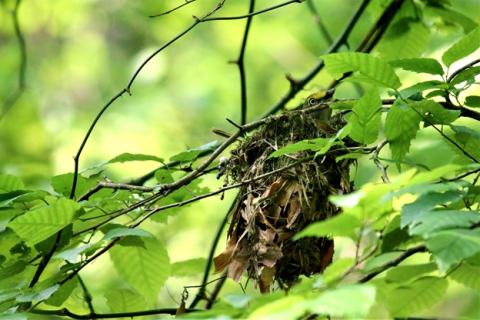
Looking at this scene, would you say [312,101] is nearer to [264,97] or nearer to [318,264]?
[318,264]

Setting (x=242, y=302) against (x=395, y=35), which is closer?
(x=242, y=302)

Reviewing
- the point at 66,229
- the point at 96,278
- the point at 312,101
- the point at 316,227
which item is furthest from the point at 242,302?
the point at 96,278

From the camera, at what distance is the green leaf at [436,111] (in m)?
1.84

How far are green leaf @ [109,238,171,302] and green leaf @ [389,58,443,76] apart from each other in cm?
102

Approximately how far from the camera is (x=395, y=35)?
3.13 metres

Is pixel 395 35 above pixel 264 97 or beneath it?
beneath

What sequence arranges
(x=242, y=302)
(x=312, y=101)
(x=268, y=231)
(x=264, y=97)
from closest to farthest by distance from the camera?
(x=242, y=302)
(x=268, y=231)
(x=312, y=101)
(x=264, y=97)

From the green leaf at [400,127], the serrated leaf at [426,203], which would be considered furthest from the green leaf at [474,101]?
the serrated leaf at [426,203]

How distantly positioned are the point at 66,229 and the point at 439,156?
7.47 ft

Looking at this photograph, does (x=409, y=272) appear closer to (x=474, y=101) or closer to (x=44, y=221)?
(x=474, y=101)

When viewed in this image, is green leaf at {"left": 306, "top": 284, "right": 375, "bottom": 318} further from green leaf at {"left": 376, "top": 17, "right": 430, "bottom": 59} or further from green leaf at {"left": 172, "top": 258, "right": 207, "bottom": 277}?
green leaf at {"left": 376, "top": 17, "right": 430, "bottom": 59}

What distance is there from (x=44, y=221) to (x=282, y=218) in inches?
26.3

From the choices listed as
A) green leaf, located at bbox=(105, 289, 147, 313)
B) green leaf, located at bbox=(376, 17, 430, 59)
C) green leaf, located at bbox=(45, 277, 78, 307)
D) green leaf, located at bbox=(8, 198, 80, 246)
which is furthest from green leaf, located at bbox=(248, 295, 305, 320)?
green leaf, located at bbox=(376, 17, 430, 59)

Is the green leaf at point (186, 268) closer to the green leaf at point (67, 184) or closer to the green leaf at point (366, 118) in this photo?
the green leaf at point (67, 184)
